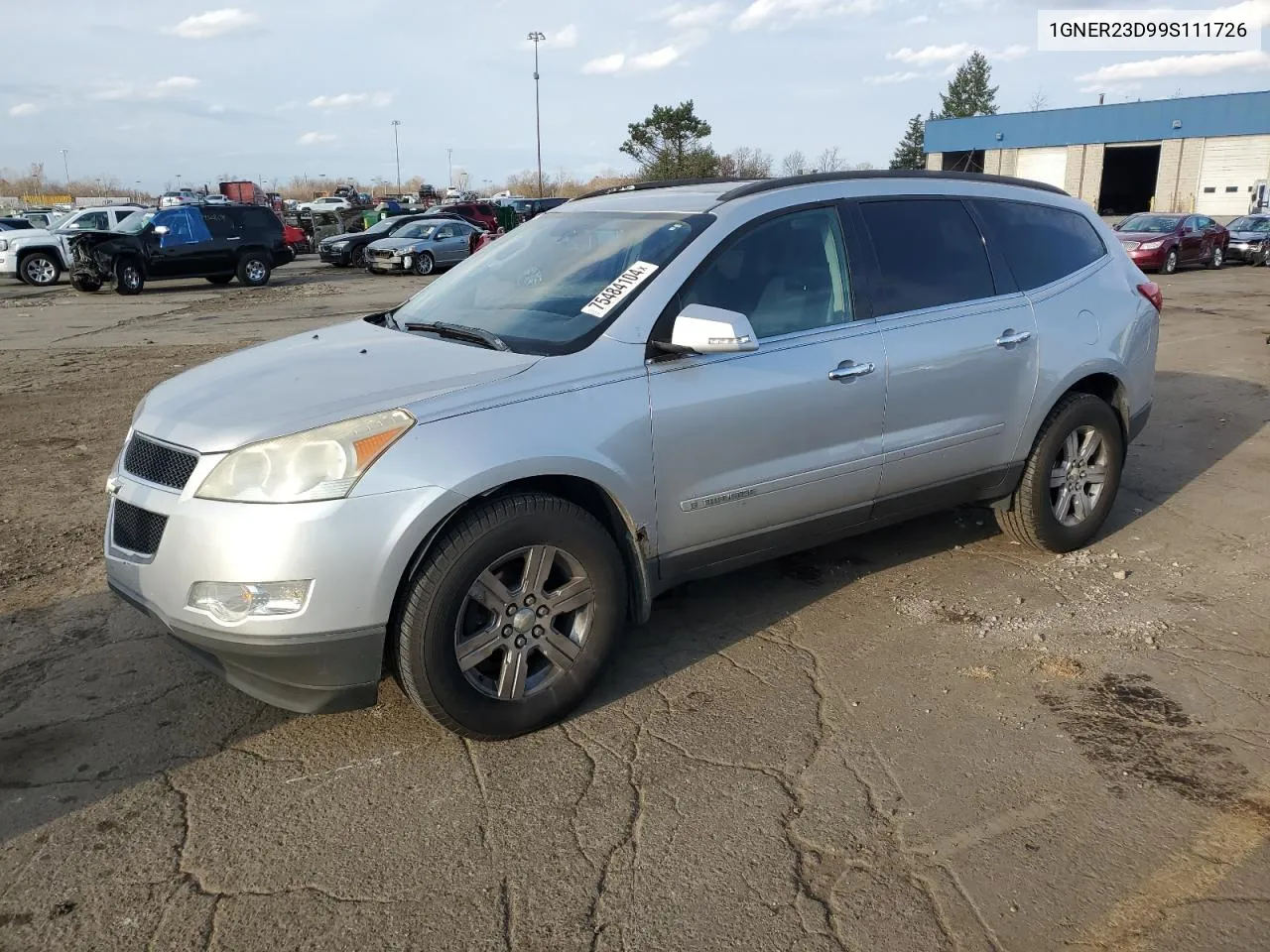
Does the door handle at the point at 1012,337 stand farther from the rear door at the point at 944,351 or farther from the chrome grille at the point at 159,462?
the chrome grille at the point at 159,462

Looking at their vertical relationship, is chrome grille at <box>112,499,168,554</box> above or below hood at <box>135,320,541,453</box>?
below

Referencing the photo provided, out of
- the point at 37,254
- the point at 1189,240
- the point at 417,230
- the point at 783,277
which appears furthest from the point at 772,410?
the point at 1189,240

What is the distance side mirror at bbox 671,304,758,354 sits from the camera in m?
3.47

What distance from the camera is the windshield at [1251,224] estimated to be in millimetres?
27052

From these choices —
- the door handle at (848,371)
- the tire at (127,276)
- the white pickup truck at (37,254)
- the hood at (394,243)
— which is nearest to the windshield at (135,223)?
the tire at (127,276)

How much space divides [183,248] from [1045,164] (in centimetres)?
4772

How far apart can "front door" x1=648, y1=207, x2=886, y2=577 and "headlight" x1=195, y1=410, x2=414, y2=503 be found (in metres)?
1.05

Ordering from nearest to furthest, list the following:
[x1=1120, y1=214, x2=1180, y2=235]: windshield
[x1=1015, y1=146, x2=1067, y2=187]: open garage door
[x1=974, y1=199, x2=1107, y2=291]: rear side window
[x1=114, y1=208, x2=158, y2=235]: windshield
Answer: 1. [x1=974, y1=199, x2=1107, y2=291]: rear side window
2. [x1=114, y1=208, x2=158, y2=235]: windshield
3. [x1=1120, y1=214, x2=1180, y2=235]: windshield
4. [x1=1015, y1=146, x2=1067, y2=187]: open garage door

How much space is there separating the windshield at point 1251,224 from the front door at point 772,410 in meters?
27.9

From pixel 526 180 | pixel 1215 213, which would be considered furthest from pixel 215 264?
pixel 526 180

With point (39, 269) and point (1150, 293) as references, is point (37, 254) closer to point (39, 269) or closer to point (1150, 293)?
point (39, 269)

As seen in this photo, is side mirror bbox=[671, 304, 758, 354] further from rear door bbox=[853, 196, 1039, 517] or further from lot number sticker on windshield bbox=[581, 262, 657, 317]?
rear door bbox=[853, 196, 1039, 517]

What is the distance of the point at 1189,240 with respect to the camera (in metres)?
24.4

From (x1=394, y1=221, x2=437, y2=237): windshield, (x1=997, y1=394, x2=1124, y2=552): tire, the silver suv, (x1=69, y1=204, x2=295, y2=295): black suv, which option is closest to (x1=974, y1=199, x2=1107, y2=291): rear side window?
the silver suv
